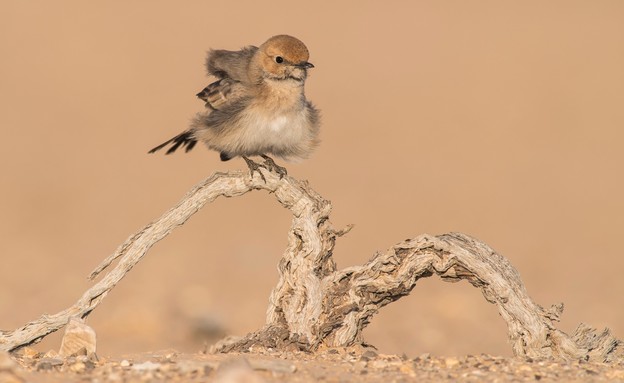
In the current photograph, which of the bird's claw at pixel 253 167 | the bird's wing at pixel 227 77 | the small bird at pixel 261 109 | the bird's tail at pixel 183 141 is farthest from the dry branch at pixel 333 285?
the bird's tail at pixel 183 141

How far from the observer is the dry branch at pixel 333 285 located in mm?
7707

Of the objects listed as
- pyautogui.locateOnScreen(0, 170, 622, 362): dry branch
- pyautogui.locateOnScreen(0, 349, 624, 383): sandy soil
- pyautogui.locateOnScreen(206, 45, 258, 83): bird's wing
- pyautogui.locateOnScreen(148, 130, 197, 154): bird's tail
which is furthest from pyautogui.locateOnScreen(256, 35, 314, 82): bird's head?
pyautogui.locateOnScreen(0, 349, 624, 383): sandy soil

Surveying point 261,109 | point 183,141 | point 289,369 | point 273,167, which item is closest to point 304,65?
point 261,109

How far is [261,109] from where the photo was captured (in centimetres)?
930

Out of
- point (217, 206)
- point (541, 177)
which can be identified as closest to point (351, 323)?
point (217, 206)

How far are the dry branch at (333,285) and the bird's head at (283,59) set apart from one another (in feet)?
4.79

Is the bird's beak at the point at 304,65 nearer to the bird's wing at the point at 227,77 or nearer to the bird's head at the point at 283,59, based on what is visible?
A: the bird's head at the point at 283,59

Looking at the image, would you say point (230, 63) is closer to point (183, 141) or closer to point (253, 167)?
point (183, 141)

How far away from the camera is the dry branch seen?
25.3 feet

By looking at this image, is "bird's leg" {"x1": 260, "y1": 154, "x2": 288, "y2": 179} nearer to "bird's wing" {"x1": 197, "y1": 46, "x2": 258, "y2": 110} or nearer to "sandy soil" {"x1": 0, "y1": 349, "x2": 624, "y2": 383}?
"bird's wing" {"x1": 197, "y1": 46, "x2": 258, "y2": 110}

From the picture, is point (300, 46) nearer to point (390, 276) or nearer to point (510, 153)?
point (390, 276)

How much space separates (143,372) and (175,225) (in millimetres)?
1602

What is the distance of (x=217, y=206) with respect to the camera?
61.5ft

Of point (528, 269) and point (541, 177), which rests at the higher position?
point (541, 177)
